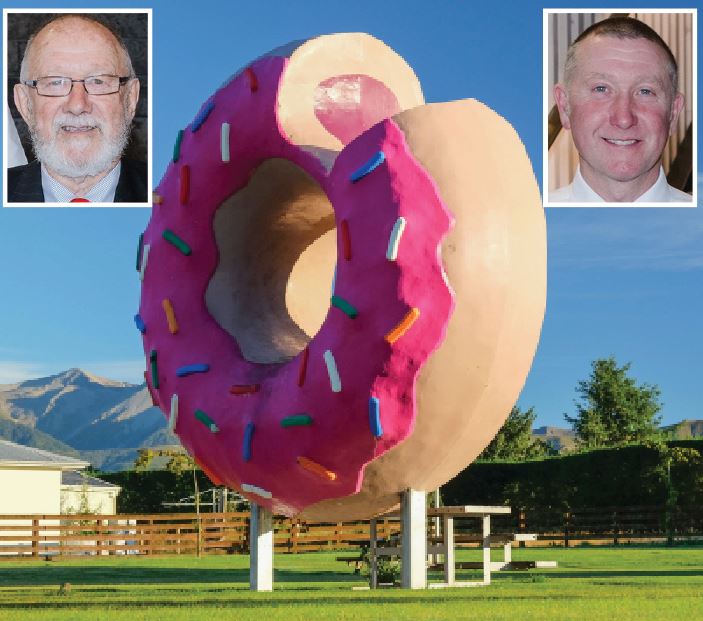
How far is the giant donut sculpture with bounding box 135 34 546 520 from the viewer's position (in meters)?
9.48

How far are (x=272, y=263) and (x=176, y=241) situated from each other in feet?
3.18

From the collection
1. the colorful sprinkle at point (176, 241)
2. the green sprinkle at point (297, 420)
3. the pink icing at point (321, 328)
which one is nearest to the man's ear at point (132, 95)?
the pink icing at point (321, 328)

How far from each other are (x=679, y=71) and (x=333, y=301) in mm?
9590

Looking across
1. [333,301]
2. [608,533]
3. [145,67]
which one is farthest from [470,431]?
[608,533]

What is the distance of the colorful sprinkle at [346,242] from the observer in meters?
9.73

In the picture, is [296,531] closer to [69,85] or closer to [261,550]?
[69,85]

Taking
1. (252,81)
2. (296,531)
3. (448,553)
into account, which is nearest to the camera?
(252,81)

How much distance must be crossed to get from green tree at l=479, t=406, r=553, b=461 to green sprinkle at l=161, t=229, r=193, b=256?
3873 centimetres

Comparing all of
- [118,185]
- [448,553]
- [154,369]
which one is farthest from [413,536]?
[118,185]

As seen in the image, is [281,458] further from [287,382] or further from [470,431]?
[470,431]

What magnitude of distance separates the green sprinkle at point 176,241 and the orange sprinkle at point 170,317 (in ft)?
1.49

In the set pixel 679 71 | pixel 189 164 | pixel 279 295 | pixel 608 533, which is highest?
pixel 679 71

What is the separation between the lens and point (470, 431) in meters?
9.92

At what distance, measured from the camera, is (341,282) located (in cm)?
977
